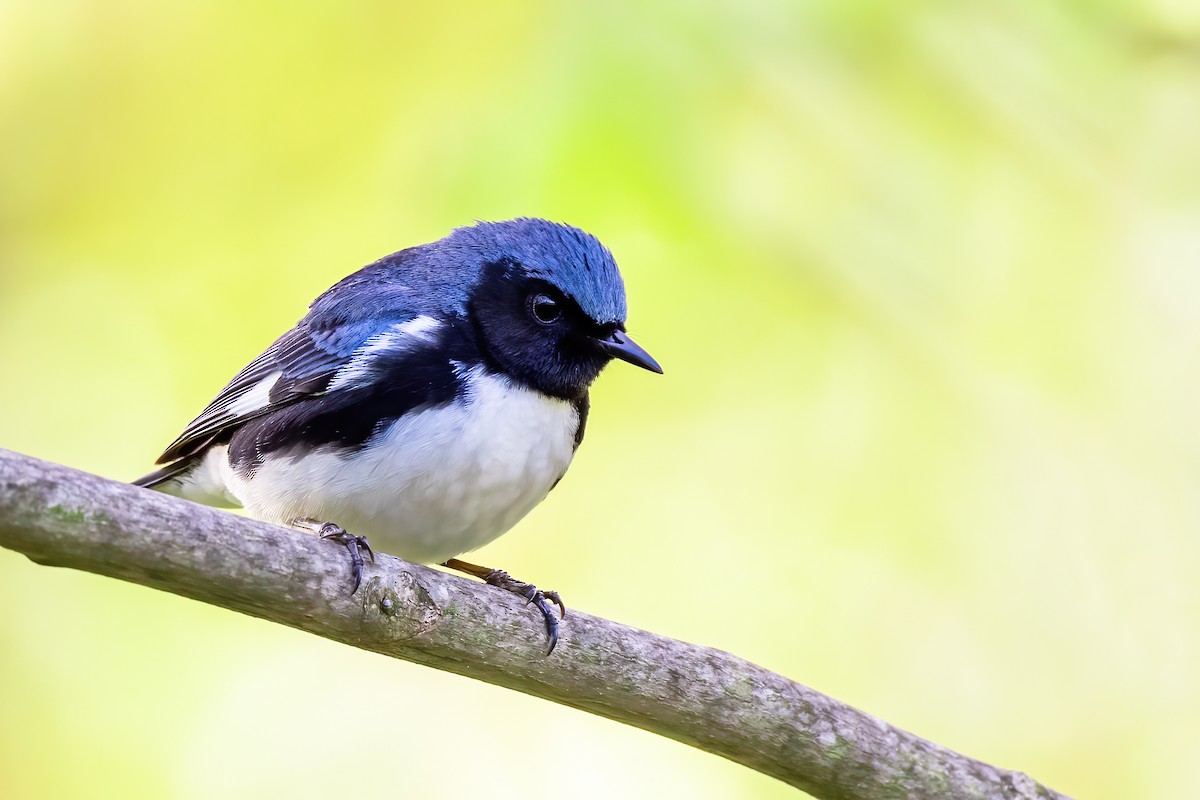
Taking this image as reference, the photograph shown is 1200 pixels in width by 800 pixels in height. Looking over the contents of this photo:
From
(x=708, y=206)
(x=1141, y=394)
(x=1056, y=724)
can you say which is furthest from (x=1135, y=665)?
(x=708, y=206)

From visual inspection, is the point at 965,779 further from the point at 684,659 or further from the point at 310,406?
the point at 310,406

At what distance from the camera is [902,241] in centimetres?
487

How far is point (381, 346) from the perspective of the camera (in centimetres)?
370

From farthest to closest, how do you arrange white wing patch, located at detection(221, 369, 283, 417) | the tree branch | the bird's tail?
1. the bird's tail
2. white wing patch, located at detection(221, 369, 283, 417)
3. the tree branch

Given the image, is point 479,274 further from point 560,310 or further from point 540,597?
point 540,597

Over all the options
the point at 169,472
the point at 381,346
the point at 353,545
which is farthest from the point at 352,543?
the point at 169,472

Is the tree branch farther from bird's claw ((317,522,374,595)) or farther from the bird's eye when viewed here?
the bird's eye

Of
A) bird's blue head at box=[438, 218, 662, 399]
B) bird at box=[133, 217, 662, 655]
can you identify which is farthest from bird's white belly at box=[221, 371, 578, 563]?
bird's blue head at box=[438, 218, 662, 399]

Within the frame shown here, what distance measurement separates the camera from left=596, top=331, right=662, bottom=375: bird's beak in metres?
3.88

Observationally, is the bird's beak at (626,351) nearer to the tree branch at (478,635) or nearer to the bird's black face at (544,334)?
the bird's black face at (544,334)

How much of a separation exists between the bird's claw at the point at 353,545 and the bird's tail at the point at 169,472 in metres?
1.15

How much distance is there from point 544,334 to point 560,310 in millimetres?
107

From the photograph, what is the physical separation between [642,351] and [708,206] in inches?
33.7

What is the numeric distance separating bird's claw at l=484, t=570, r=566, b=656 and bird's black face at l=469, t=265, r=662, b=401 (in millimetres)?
603
